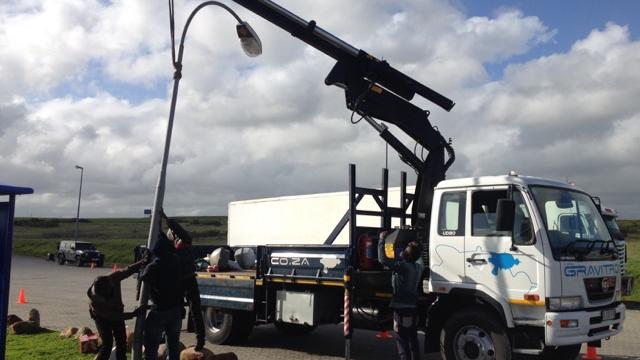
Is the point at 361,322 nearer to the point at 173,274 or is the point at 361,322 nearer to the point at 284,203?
the point at 173,274

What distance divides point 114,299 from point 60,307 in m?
10.7

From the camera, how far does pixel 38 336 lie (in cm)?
1062

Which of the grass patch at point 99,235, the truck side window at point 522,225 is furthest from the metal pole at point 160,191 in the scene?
the grass patch at point 99,235

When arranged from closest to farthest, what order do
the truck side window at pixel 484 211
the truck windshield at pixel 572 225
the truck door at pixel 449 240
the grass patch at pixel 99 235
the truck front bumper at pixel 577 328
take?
the truck front bumper at pixel 577 328 → the truck windshield at pixel 572 225 → the truck side window at pixel 484 211 → the truck door at pixel 449 240 → the grass patch at pixel 99 235

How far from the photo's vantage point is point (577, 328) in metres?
7.23

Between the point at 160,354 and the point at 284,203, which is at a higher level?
the point at 284,203

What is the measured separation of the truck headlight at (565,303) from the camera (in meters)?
7.17

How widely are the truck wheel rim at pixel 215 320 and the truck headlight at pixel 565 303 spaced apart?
18.9 ft

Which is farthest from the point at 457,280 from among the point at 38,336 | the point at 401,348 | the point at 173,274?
the point at 38,336

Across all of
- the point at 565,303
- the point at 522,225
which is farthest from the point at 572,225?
the point at 565,303

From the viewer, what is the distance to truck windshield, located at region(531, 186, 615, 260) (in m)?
7.42

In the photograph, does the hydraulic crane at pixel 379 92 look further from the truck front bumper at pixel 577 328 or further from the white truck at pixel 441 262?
the truck front bumper at pixel 577 328

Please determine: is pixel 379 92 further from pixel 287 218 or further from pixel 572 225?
pixel 287 218

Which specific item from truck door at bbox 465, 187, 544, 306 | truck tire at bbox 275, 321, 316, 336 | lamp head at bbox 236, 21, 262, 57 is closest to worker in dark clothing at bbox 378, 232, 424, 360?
truck door at bbox 465, 187, 544, 306
